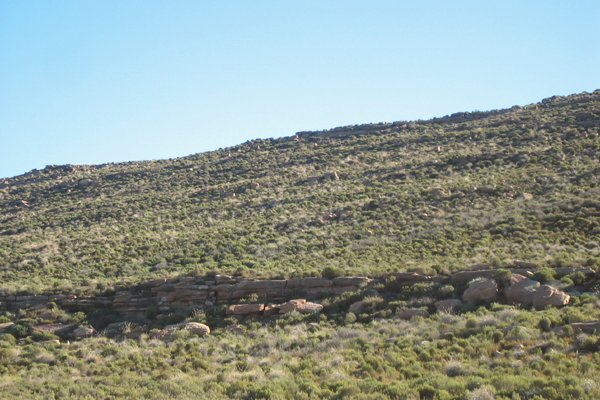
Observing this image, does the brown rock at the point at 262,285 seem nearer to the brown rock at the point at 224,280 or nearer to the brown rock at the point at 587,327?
the brown rock at the point at 224,280

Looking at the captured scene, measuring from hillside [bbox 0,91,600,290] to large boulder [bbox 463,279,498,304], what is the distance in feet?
8.16

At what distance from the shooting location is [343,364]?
1298cm

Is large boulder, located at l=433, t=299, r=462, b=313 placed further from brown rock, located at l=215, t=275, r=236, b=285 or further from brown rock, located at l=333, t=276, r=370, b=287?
brown rock, located at l=215, t=275, r=236, b=285

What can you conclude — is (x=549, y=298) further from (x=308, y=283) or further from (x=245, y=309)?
(x=245, y=309)

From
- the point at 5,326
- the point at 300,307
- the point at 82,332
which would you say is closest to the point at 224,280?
the point at 300,307

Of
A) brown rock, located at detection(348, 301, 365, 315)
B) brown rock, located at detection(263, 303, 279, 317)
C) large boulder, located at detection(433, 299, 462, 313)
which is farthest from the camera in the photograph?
brown rock, located at detection(263, 303, 279, 317)

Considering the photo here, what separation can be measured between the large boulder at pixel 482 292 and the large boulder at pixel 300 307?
520 centimetres

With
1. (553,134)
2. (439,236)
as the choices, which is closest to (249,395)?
(439,236)

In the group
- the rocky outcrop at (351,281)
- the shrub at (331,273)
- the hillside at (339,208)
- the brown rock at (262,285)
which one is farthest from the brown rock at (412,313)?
the brown rock at (262,285)

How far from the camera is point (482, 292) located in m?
17.1

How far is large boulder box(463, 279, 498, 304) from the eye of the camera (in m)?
17.0

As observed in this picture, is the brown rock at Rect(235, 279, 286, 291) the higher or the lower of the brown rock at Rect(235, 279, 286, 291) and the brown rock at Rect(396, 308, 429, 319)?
the higher

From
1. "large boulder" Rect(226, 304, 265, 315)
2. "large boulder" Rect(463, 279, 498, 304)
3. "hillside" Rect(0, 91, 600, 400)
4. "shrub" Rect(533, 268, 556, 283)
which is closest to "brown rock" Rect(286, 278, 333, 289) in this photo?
"hillside" Rect(0, 91, 600, 400)

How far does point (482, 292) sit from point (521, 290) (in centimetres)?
120
